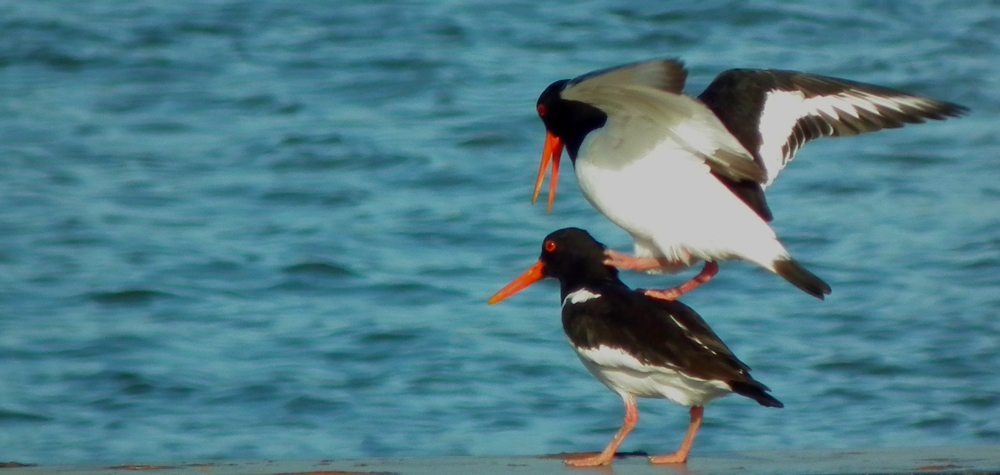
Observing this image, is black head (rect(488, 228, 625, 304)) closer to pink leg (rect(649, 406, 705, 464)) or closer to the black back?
the black back

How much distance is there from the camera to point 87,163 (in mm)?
12453

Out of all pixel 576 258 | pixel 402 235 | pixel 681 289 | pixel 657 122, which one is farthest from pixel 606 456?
pixel 402 235

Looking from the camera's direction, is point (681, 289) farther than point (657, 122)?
Yes

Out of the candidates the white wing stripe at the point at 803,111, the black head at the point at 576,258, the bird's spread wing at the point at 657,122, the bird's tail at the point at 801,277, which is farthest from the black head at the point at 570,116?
the bird's tail at the point at 801,277

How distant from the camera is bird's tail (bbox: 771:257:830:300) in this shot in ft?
16.9

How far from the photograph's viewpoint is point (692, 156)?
560cm

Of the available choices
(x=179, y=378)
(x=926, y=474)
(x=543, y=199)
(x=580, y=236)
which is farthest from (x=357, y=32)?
(x=926, y=474)

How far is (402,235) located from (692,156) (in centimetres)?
573

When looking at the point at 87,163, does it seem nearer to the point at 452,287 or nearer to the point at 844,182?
the point at 452,287

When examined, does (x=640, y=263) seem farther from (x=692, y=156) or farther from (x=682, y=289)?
(x=692, y=156)

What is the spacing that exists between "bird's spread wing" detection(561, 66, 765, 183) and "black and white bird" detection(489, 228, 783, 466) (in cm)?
56

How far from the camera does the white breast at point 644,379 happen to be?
5116mm

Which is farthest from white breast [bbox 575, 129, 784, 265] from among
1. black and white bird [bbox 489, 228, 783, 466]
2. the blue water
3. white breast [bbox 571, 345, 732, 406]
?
the blue water

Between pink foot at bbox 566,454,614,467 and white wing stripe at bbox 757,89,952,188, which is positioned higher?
white wing stripe at bbox 757,89,952,188
